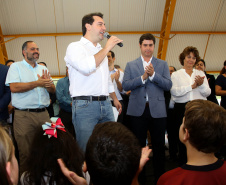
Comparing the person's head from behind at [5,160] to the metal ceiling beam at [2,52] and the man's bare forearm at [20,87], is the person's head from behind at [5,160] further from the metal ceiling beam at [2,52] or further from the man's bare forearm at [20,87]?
the metal ceiling beam at [2,52]

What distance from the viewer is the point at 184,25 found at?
7.71 metres

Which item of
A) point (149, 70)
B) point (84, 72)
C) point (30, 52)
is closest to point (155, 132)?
point (149, 70)

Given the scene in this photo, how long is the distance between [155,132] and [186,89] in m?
0.78

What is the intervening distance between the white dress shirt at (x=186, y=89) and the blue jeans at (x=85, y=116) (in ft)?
4.49

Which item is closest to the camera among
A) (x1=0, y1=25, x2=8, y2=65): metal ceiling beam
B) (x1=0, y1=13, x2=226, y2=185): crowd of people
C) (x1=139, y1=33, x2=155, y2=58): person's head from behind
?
(x1=0, y1=13, x2=226, y2=185): crowd of people

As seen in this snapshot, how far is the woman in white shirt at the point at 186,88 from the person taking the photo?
8.63 ft

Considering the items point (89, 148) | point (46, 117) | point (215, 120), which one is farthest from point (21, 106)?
point (215, 120)

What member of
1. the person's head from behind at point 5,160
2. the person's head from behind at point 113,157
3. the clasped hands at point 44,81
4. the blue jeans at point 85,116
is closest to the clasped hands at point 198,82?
the blue jeans at point 85,116

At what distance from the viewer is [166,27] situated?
23.6 ft

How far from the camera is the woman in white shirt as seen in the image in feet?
8.63

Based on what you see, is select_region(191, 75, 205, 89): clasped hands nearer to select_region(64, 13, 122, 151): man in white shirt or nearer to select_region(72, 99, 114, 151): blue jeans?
select_region(64, 13, 122, 151): man in white shirt

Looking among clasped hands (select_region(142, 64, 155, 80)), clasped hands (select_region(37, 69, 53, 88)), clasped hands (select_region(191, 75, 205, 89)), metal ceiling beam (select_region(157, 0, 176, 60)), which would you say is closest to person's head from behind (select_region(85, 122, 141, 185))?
clasped hands (select_region(142, 64, 155, 80))

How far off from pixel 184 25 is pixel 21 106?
718 cm

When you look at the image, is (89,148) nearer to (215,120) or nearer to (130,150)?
(130,150)
